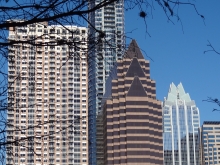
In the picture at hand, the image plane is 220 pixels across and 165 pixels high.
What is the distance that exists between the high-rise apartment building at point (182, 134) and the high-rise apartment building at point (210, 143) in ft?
14.8

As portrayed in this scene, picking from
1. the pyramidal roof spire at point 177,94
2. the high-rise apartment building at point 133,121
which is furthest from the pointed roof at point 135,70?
the pyramidal roof spire at point 177,94

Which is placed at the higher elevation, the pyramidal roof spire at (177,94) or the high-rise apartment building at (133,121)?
the pyramidal roof spire at (177,94)

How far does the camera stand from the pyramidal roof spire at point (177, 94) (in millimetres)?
131625

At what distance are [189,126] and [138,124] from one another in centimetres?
5681

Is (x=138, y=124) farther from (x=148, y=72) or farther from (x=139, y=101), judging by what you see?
(x=148, y=72)

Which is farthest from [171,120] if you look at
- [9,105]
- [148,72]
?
[9,105]

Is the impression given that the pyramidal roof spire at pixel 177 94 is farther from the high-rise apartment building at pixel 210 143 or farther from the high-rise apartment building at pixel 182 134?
the high-rise apartment building at pixel 210 143

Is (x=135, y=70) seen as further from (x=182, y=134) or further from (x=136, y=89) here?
(x=182, y=134)

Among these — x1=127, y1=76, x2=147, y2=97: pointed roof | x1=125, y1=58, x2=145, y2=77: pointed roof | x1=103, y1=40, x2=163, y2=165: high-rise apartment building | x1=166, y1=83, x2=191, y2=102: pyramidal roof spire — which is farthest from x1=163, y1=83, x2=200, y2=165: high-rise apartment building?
x1=127, y1=76, x2=147, y2=97: pointed roof

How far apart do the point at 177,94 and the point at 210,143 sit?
1513cm

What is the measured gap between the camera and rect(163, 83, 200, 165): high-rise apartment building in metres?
127

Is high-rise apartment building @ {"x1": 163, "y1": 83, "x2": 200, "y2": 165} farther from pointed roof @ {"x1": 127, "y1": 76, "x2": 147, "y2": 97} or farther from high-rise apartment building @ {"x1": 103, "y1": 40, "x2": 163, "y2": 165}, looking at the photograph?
pointed roof @ {"x1": 127, "y1": 76, "x2": 147, "y2": 97}

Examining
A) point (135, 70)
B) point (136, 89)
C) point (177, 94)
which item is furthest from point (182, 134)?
point (136, 89)

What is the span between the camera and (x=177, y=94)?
435ft
